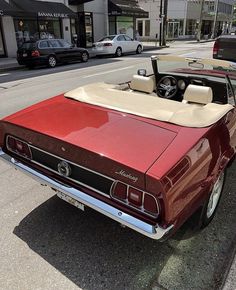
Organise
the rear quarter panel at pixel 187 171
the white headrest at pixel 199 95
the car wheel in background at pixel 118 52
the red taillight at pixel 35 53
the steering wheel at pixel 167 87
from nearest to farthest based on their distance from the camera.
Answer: the rear quarter panel at pixel 187 171 → the white headrest at pixel 199 95 → the steering wheel at pixel 167 87 → the red taillight at pixel 35 53 → the car wheel in background at pixel 118 52

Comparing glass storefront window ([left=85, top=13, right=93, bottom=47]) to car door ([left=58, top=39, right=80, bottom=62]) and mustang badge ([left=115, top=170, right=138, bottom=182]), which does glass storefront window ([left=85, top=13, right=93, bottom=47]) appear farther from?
mustang badge ([left=115, top=170, right=138, bottom=182])

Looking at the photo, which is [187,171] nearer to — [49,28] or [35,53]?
[35,53]

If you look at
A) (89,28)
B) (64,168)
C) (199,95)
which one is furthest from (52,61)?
(64,168)

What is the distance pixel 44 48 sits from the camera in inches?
576

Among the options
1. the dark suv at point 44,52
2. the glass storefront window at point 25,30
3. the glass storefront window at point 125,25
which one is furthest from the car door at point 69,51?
the glass storefront window at point 125,25

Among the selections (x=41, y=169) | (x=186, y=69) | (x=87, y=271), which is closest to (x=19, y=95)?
(x=186, y=69)

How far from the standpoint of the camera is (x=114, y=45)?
19016mm

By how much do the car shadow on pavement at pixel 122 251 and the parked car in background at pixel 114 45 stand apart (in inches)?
666

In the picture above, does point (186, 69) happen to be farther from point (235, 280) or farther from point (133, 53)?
point (133, 53)

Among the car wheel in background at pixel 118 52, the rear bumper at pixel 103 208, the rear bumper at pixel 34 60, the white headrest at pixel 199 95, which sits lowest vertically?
the car wheel in background at pixel 118 52

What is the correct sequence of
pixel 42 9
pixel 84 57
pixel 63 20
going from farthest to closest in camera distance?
pixel 63 20 → pixel 42 9 → pixel 84 57

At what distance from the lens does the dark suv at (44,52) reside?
47.0 feet

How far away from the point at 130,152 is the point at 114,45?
18.0 metres

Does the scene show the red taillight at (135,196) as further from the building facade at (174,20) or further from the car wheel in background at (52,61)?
the building facade at (174,20)
